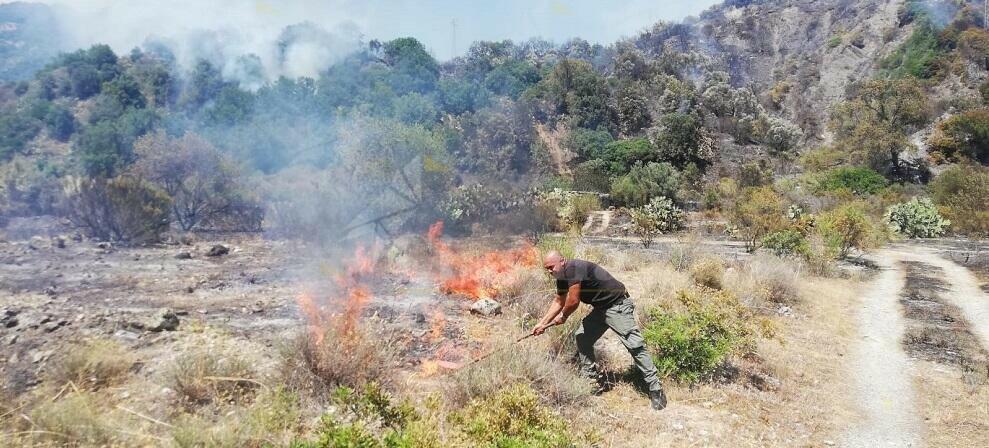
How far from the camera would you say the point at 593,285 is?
5.48 metres

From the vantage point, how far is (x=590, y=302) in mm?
5508

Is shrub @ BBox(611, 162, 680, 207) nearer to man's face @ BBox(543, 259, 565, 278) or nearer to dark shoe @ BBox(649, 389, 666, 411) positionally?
dark shoe @ BBox(649, 389, 666, 411)

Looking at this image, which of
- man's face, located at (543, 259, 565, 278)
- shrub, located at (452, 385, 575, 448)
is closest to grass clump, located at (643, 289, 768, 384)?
man's face, located at (543, 259, 565, 278)

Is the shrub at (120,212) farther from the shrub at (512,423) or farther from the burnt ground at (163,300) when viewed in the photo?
the shrub at (512,423)

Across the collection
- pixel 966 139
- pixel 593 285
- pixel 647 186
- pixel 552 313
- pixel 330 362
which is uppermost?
pixel 966 139

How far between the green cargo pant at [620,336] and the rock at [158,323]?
4.92m

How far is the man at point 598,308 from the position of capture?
17.6 ft

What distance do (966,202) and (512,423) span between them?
22.5m

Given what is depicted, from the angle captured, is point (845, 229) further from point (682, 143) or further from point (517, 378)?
point (682, 143)

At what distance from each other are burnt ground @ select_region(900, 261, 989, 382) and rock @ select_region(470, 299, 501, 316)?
566 cm

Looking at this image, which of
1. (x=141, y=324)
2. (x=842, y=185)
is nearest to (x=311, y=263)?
(x=141, y=324)

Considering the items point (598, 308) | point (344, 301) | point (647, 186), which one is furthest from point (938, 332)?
point (647, 186)

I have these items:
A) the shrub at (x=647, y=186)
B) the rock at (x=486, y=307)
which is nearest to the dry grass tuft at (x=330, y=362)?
the rock at (x=486, y=307)

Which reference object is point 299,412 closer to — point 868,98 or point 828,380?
point 828,380
